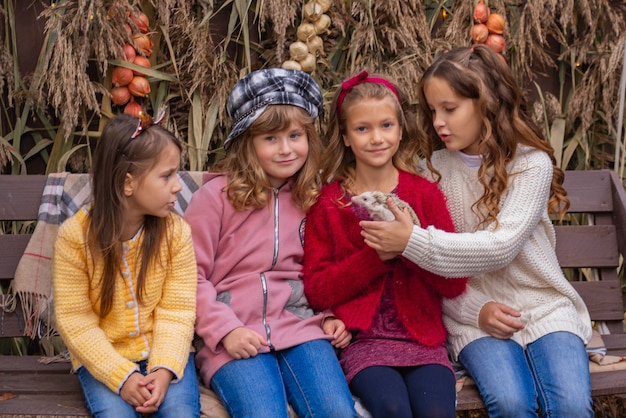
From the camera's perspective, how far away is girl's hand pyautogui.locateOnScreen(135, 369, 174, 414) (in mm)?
2246

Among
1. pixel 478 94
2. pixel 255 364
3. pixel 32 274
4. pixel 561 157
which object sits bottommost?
pixel 255 364

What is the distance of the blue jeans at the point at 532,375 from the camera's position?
7.70ft

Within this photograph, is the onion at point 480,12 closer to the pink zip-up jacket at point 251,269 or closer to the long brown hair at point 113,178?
the pink zip-up jacket at point 251,269

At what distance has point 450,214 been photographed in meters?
2.71

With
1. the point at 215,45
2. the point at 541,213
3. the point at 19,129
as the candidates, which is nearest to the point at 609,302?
the point at 541,213

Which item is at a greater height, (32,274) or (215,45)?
(215,45)

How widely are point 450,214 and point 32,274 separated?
1.38 m

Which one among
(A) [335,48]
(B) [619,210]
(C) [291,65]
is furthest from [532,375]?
(A) [335,48]

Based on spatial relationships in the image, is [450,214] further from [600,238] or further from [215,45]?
[215,45]

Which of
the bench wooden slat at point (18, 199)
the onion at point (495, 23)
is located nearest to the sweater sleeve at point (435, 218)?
the onion at point (495, 23)

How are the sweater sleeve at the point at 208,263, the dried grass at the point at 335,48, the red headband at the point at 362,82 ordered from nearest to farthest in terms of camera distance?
the sweater sleeve at the point at 208,263 → the red headband at the point at 362,82 → the dried grass at the point at 335,48

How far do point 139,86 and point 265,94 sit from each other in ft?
2.40

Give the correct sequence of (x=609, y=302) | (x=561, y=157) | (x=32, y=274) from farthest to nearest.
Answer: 1. (x=561, y=157)
2. (x=609, y=302)
3. (x=32, y=274)

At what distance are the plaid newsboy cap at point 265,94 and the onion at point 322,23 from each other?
0.63 m
